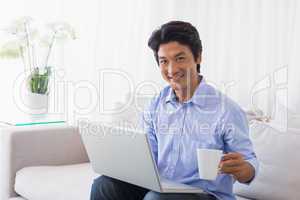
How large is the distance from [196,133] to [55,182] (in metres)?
0.78

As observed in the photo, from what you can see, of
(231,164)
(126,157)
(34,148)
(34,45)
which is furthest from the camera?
(34,45)

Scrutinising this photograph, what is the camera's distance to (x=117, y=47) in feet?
10.7

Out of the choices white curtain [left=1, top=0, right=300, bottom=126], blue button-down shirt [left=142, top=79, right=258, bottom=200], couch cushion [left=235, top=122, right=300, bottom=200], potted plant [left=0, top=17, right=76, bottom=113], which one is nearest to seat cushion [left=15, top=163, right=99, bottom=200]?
blue button-down shirt [left=142, top=79, right=258, bottom=200]

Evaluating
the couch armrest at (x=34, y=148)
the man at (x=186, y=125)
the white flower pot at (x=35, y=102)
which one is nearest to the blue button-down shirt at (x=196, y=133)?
the man at (x=186, y=125)

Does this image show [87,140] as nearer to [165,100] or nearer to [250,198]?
[165,100]

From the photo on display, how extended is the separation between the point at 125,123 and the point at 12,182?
0.65m

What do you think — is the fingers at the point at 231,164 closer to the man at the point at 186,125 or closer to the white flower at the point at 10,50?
the man at the point at 186,125

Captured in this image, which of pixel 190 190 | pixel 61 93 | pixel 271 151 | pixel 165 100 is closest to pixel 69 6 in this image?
pixel 61 93

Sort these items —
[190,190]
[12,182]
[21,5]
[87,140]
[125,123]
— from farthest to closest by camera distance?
1. [21,5]
2. [125,123]
3. [12,182]
4. [87,140]
5. [190,190]

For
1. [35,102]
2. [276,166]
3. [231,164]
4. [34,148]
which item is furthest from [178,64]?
[35,102]

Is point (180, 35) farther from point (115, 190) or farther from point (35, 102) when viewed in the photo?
point (35, 102)

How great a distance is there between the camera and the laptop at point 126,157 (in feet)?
4.66

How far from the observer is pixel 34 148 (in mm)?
2373

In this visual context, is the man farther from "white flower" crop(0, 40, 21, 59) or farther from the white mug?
"white flower" crop(0, 40, 21, 59)
